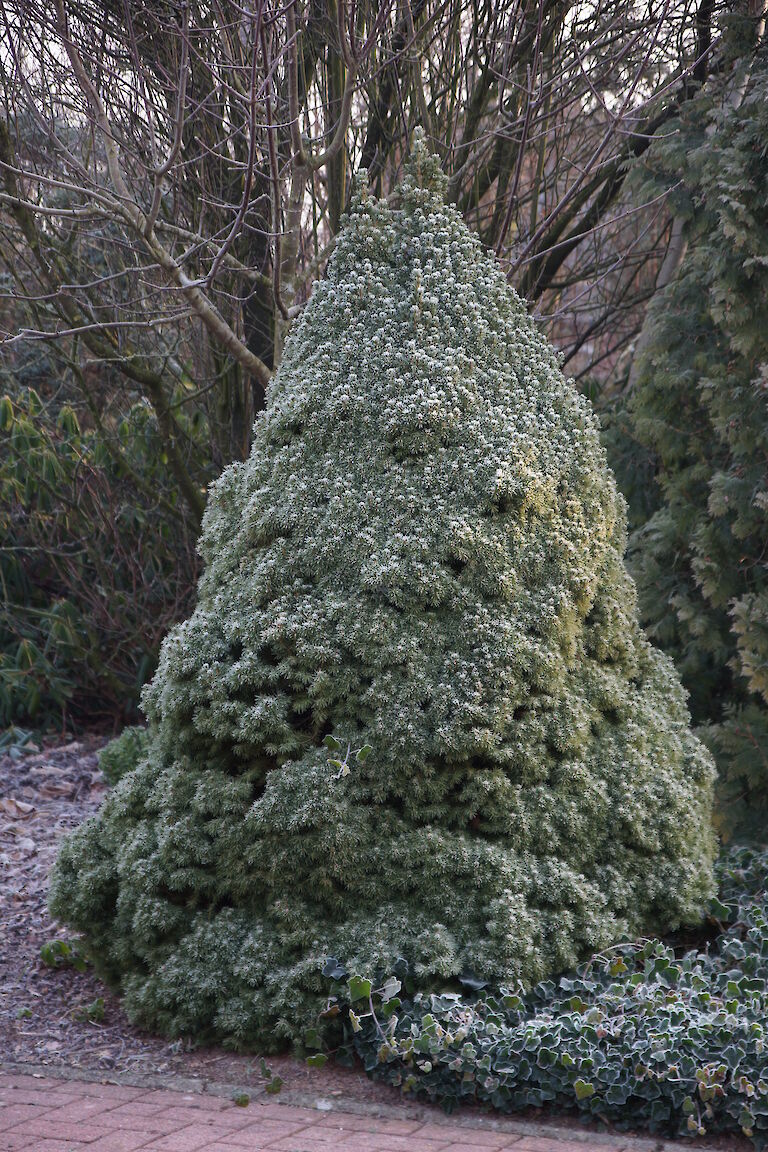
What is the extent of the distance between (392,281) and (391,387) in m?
0.47

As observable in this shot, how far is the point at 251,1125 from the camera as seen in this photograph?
2.74 meters

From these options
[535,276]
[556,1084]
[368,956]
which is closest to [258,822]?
[368,956]

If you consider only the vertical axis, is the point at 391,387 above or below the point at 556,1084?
above

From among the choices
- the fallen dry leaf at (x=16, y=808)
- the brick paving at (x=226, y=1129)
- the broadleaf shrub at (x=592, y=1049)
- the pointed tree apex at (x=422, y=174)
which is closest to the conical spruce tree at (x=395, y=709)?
the pointed tree apex at (x=422, y=174)

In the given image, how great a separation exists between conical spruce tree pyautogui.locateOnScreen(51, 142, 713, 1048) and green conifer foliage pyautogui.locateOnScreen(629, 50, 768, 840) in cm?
128

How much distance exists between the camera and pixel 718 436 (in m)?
5.46

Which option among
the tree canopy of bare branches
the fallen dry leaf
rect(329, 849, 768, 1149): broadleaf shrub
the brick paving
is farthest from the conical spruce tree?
the fallen dry leaf

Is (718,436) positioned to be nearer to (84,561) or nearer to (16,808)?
(16,808)

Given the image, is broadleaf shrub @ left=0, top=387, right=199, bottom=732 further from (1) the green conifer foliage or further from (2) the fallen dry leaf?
(1) the green conifer foliage

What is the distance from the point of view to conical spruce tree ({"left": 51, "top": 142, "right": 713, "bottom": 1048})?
3.25 m

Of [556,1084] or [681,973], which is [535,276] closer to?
[681,973]

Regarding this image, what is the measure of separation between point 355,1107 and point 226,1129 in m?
A: 0.36

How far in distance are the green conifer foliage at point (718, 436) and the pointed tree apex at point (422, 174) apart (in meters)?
1.87

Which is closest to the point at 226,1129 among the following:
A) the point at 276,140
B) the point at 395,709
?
the point at 395,709
